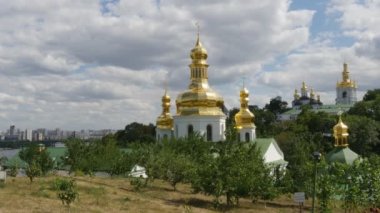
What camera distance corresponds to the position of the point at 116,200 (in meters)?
26.9

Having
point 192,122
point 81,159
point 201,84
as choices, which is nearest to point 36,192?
point 81,159

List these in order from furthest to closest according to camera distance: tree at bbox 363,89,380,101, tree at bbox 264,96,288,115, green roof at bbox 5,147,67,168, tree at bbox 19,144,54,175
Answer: tree at bbox 264,96,288,115 < tree at bbox 363,89,380,101 < green roof at bbox 5,147,67,168 < tree at bbox 19,144,54,175

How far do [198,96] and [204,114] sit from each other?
217cm

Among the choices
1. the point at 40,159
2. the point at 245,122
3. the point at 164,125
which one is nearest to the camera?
the point at 40,159

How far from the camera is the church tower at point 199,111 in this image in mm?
53781

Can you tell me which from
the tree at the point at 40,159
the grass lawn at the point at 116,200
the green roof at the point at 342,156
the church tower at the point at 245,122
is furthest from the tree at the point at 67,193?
the church tower at the point at 245,122

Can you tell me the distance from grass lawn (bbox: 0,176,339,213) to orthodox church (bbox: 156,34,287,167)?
594 inches

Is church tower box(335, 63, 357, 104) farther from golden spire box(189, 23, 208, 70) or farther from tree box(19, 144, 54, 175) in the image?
tree box(19, 144, 54, 175)

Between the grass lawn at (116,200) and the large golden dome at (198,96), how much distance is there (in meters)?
17.1

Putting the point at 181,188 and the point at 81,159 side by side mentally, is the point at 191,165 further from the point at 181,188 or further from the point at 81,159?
the point at 81,159

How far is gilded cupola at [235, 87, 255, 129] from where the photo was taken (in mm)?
56156

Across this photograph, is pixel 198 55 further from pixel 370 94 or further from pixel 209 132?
pixel 370 94

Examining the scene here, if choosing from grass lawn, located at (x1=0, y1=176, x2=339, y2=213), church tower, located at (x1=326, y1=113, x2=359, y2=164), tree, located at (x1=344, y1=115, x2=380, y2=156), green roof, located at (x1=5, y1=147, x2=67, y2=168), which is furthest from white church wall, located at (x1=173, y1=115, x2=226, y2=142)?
tree, located at (x1=344, y1=115, x2=380, y2=156)

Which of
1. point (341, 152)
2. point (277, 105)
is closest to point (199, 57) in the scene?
point (341, 152)
